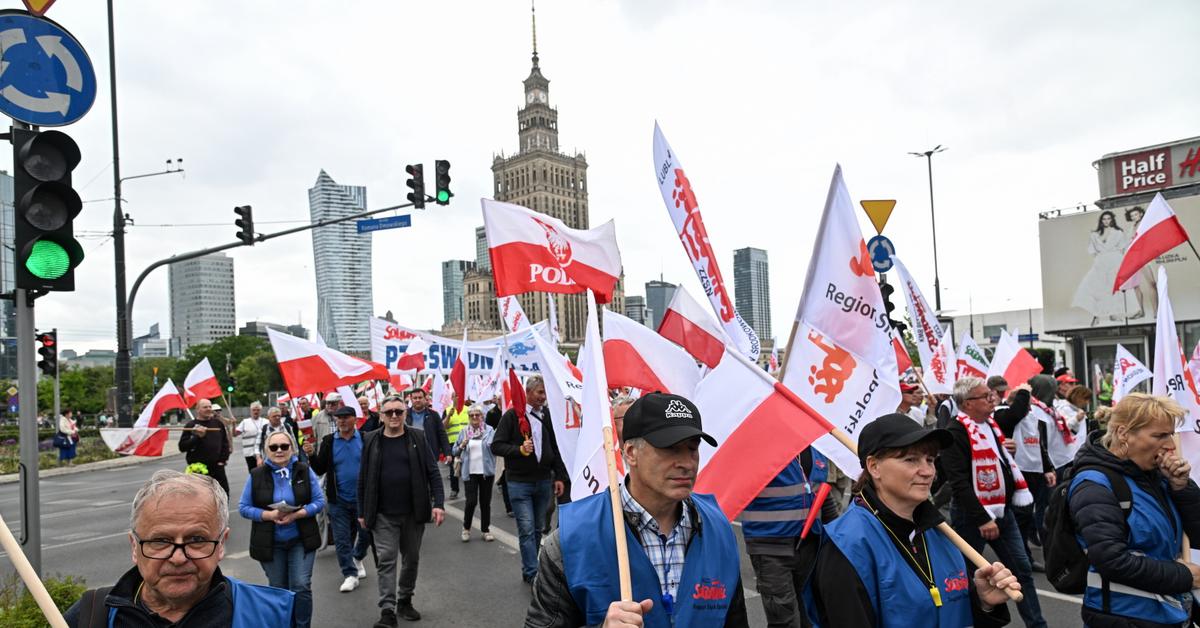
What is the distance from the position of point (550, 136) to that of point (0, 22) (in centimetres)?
12227

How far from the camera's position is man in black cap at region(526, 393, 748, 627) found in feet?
7.63

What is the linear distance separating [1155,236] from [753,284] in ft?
556

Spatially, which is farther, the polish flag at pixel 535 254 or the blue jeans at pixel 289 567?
the blue jeans at pixel 289 567

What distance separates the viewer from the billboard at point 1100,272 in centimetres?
3503

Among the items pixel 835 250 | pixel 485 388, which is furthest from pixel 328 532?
pixel 835 250

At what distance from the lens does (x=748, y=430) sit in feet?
12.7

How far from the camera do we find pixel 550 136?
405 feet

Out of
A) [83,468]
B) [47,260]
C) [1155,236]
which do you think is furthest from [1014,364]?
[83,468]

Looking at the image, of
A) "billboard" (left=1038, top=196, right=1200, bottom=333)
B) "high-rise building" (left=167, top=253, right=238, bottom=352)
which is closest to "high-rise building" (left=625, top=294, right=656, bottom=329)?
"high-rise building" (left=167, top=253, right=238, bottom=352)

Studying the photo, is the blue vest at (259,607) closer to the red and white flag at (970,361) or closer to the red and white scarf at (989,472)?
the red and white scarf at (989,472)

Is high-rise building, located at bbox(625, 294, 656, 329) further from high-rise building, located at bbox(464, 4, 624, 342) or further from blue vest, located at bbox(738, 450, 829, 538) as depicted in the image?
blue vest, located at bbox(738, 450, 829, 538)

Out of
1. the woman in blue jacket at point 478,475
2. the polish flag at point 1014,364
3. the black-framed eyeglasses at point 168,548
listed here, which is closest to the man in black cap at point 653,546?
the black-framed eyeglasses at point 168,548

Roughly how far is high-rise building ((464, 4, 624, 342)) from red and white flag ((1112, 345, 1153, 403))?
232ft

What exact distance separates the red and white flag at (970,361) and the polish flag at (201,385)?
12927 millimetres
